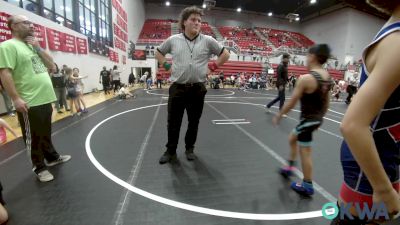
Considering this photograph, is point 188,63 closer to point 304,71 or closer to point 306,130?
point 306,130

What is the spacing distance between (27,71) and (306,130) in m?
3.04

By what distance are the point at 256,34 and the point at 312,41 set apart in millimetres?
7915

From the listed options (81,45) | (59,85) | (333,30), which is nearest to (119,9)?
(81,45)

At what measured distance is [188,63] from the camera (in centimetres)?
317

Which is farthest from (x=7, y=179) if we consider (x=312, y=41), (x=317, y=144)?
(x=312, y=41)

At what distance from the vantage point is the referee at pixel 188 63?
316 cm

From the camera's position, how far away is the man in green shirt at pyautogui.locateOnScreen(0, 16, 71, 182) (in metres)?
2.49

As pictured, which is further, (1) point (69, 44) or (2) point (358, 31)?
(2) point (358, 31)

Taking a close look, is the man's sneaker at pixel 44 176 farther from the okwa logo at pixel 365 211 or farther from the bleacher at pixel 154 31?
the bleacher at pixel 154 31

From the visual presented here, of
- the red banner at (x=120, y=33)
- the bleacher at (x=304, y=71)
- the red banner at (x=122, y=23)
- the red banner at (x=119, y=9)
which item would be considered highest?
the red banner at (x=119, y=9)

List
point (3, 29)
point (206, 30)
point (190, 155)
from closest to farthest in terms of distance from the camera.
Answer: point (190, 155) < point (3, 29) < point (206, 30)

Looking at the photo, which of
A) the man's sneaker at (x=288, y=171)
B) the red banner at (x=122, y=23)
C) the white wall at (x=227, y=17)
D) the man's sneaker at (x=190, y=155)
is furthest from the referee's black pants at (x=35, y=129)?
the white wall at (x=227, y=17)

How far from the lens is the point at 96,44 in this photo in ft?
49.5

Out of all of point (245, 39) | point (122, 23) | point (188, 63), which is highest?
point (245, 39)
